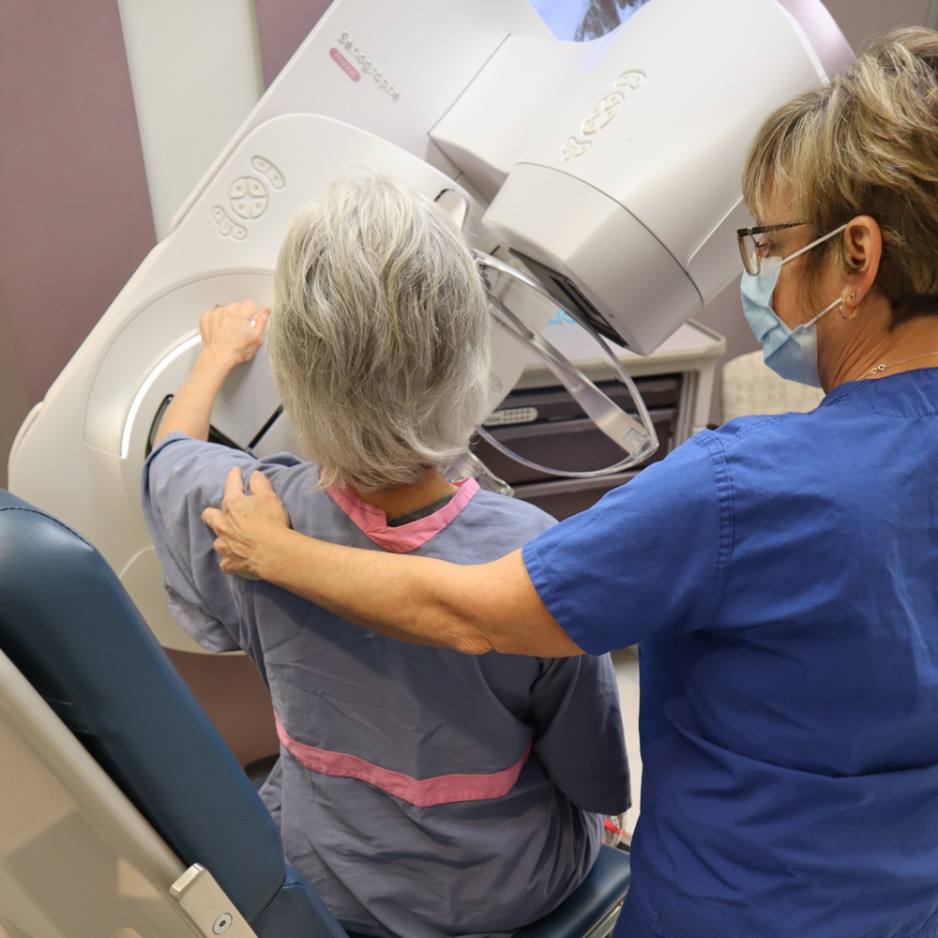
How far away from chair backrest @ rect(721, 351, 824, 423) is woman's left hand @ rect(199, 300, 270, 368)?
1.31m

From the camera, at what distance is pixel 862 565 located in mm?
696

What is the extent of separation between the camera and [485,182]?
1318 millimetres

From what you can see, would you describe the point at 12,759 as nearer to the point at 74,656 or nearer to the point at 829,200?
the point at 74,656

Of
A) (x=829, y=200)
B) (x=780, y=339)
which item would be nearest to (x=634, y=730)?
(x=780, y=339)

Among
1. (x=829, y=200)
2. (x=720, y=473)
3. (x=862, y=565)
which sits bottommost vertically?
(x=862, y=565)

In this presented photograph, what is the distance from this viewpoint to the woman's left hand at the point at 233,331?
45.3 inches

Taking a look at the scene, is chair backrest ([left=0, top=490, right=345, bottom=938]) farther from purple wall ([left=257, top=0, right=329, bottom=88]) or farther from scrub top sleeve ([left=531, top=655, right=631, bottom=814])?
purple wall ([left=257, top=0, right=329, bottom=88])

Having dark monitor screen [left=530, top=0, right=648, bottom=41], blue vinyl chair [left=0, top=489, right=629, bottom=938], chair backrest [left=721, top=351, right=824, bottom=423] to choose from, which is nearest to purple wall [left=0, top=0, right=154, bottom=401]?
dark monitor screen [left=530, top=0, right=648, bottom=41]

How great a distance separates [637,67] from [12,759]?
100 cm

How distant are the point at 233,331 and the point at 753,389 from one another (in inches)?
54.9

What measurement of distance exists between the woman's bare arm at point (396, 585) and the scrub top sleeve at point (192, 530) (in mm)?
61

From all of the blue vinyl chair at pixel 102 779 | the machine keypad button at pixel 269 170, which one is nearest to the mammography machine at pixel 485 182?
the machine keypad button at pixel 269 170

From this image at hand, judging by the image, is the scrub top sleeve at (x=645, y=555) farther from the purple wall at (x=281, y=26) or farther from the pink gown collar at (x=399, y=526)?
the purple wall at (x=281, y=26)

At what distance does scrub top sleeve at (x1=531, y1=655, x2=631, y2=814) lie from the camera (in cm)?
95
